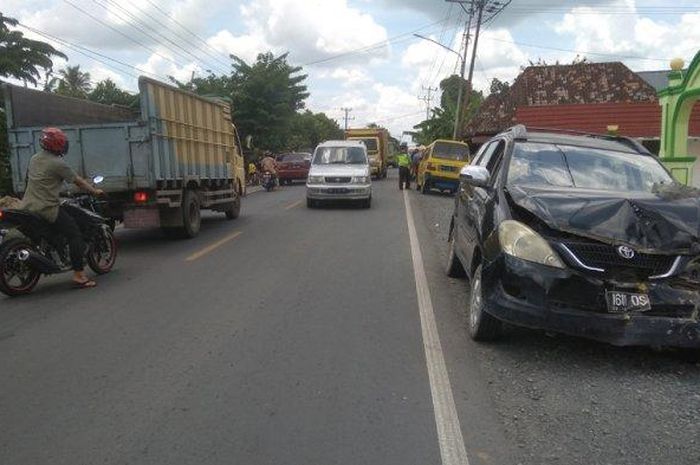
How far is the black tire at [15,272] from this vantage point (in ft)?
23.9

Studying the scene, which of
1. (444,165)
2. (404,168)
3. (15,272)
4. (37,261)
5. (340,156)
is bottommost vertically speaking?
(15,272)

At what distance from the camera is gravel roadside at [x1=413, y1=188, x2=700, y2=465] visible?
12.2 ft

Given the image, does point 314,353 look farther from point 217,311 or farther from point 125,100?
point 125,100

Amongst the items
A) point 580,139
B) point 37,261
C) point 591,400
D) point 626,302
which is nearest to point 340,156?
point 37,261

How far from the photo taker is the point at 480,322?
5.51 m

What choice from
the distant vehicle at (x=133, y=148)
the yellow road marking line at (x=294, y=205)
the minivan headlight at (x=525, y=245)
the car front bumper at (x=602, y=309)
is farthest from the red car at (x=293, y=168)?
the car front bumper at (x=602, y=309)

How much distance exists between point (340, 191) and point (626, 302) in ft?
43.9

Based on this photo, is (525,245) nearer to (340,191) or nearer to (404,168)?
(340,191)

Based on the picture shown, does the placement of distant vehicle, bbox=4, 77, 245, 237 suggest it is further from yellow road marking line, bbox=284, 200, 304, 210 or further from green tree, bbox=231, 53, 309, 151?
green tree, bbox=231, 53, 309, 151

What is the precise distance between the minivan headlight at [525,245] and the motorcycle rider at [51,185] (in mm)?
5095

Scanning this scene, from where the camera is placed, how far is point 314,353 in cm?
535

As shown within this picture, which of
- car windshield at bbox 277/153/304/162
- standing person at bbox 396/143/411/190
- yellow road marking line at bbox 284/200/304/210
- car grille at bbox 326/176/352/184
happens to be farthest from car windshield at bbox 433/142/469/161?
car windshield at bbox 277/153/304/162

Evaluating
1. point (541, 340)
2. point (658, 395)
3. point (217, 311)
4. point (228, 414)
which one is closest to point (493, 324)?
point (541, 340)

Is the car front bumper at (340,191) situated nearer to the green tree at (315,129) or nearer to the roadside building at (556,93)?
the roadside building at (556,93)
